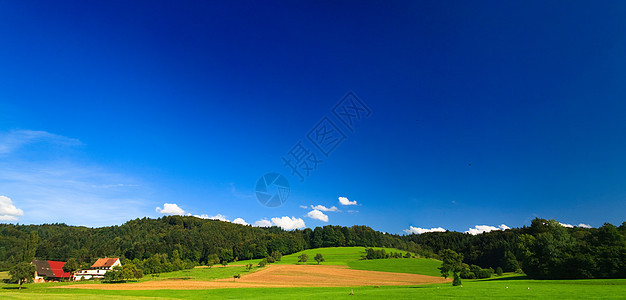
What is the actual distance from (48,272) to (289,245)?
9110 cm

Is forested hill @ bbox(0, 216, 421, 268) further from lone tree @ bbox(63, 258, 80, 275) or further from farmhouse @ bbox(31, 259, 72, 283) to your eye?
farmhouse @ bbox(31, 259, 72, 283)

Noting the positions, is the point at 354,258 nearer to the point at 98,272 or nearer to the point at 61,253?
the point at 98,272

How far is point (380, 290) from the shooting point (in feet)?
128

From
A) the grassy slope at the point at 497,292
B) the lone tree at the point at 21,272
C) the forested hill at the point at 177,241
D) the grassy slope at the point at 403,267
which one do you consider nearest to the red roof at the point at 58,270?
the lone tree at the point at 21,272

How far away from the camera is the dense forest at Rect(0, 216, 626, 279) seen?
43.6 m

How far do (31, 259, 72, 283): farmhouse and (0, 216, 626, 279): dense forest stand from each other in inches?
394

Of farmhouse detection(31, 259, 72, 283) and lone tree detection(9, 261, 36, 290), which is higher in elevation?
lone tree detection(9, 261, 36, 290)

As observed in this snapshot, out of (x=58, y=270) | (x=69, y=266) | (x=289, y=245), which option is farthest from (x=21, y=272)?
(x=289, y=245)

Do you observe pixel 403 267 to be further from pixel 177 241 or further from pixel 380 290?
pixel 177 241

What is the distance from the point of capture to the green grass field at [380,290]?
25.8 metres

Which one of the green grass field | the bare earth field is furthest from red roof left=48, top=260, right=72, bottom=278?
the bare earth field

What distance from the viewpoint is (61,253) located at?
127250 millimetres

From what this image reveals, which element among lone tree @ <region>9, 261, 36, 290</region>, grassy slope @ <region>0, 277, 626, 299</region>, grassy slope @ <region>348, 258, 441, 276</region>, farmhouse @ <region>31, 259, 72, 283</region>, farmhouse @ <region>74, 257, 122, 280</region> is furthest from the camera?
farmhouse @ <region>74, 257, 122, 280</region>

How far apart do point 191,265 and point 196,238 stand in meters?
36.7
